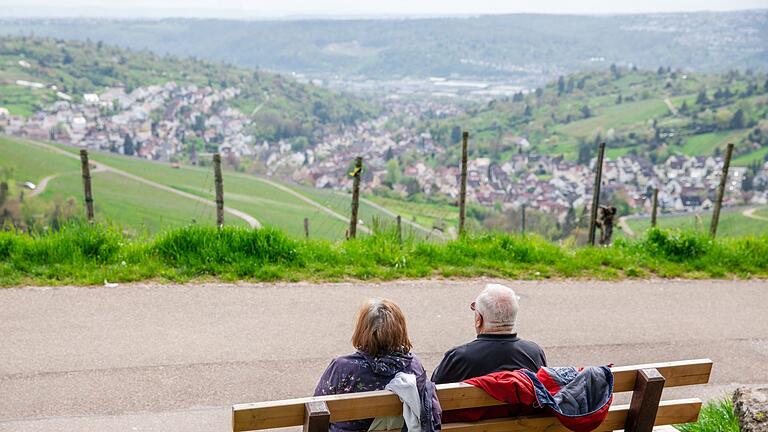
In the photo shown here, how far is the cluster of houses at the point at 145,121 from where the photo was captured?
81938 millimetres

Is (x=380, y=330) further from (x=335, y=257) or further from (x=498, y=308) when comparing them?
(x=335, y=257)

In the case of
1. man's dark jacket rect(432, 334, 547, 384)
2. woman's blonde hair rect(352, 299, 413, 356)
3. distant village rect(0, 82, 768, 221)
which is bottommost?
distant village rect(0, 82, 768, 221)

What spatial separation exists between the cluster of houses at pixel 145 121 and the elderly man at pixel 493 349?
Result: 78.8 m

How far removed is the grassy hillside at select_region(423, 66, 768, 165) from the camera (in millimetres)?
82188

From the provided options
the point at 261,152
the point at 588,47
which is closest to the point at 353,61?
the point at 588,47

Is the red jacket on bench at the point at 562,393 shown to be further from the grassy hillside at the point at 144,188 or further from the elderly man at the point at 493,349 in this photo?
the grassy hillside at the point at 144,188

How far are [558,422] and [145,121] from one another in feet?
325

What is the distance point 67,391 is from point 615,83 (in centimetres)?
12763

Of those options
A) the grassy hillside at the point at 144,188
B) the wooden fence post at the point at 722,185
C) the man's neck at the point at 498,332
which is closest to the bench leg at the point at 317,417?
the man's neck at the point at 498,332

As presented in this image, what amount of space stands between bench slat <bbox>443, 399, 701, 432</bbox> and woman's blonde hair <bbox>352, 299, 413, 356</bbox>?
0.47 metres

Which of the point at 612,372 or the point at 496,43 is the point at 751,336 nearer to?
the point at 612,372

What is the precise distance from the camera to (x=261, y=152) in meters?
91.7

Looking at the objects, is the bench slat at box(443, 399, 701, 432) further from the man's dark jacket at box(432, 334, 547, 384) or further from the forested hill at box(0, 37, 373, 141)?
the forested hill at box(0, 37, 373, 141)

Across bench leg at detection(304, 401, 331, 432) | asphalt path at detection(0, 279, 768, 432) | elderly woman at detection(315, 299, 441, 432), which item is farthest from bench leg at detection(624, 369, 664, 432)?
asphalt path at detection(0, 279, 768, 432)
